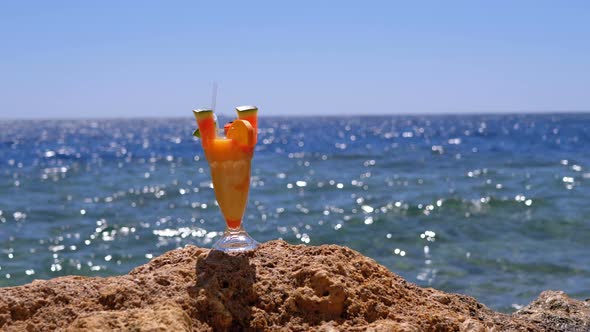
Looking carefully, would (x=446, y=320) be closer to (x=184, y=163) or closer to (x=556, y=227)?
(x=556, y=227)

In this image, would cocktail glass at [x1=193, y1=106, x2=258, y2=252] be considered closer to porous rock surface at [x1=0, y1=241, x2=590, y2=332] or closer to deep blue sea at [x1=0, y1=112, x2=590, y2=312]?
Answer: porous rock surface at [x1=0, y1=241, x2=590, y2=332]

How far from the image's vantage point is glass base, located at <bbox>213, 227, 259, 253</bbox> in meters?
3.00

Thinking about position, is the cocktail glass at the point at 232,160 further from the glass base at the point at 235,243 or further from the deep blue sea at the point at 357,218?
the deep blue sea at the point at 357,218

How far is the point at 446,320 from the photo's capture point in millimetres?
2672

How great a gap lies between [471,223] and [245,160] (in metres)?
8.92

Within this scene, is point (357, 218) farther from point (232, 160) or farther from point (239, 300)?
point (239, 300)

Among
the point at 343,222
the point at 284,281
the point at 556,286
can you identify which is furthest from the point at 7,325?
the point at 343,222

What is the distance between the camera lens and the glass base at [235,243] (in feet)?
9.85

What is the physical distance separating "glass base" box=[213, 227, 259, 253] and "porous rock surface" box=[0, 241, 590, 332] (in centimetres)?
7

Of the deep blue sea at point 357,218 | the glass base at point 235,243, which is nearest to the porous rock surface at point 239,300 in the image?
the glass base at point 235,243

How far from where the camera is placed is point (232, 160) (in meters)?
3.06

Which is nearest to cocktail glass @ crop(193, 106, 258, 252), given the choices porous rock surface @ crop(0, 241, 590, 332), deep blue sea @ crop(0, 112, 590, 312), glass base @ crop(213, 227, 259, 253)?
glass base @ crop(213, 227, 259, 253)

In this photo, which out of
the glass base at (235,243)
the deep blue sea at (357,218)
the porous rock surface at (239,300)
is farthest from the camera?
the deep blue sea at (357,218)

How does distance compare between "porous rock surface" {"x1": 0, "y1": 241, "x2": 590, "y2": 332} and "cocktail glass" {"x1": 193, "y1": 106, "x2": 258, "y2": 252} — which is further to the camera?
"cocktail glass" {"x1": 193, "y1": 106, "x2": 258, "y2": 252}
